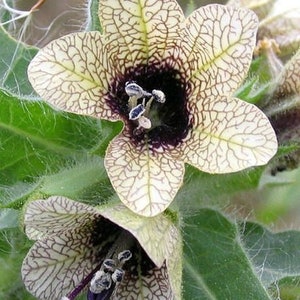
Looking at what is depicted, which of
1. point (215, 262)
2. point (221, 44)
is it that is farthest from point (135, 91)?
point (215, 262)

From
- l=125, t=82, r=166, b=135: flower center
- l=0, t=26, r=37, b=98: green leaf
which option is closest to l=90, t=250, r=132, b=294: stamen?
l=125, t=82, r=166, b=135: flower center

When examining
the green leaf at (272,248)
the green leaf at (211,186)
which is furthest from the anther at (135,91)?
the green leaf at (272,248)

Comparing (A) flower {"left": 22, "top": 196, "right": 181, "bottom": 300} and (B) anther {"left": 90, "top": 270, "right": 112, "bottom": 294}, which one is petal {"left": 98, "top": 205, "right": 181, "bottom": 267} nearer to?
(A) flower {"left": 22, "top": 196, "right": 181, "bottom": 300}

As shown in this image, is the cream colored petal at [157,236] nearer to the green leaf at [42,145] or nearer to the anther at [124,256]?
the anther at [124,256]

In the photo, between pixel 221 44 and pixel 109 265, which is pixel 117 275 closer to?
pixel 109 265

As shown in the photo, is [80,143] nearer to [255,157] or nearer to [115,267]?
[115,267]

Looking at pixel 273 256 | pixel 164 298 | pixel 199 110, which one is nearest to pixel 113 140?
pixel 199 110

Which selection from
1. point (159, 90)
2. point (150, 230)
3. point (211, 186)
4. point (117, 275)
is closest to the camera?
Answer: point (150, 230)
